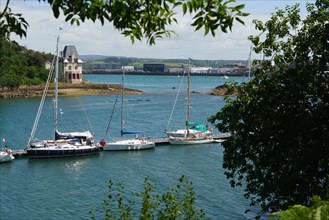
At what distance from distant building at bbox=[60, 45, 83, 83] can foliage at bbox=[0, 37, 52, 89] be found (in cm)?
426

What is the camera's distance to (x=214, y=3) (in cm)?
398

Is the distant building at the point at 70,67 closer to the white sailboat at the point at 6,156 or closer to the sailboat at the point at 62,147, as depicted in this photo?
the sailboat at the point at 62,147

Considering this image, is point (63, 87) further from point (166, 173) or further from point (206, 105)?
point (166, 173)

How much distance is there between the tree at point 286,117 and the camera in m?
13.9

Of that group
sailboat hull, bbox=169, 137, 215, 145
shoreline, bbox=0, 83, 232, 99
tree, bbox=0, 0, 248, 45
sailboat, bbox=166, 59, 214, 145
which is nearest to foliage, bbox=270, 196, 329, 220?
tree, bbox=0, 0, 248, 45

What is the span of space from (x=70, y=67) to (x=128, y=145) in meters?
73.6

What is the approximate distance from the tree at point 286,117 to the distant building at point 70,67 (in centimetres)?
9742

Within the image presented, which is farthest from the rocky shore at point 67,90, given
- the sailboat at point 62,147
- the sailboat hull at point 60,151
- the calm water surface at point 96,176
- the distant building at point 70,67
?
the sailboat hull at point 60,151

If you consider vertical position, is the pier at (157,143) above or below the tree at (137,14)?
below

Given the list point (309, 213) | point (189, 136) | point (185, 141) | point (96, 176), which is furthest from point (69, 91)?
point (309, 213)

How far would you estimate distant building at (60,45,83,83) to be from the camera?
4360 inches

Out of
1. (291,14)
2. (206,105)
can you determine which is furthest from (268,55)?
(206,105)

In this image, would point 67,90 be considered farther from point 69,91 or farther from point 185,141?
point 185,141

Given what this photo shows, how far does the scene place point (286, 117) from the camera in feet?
48.3
